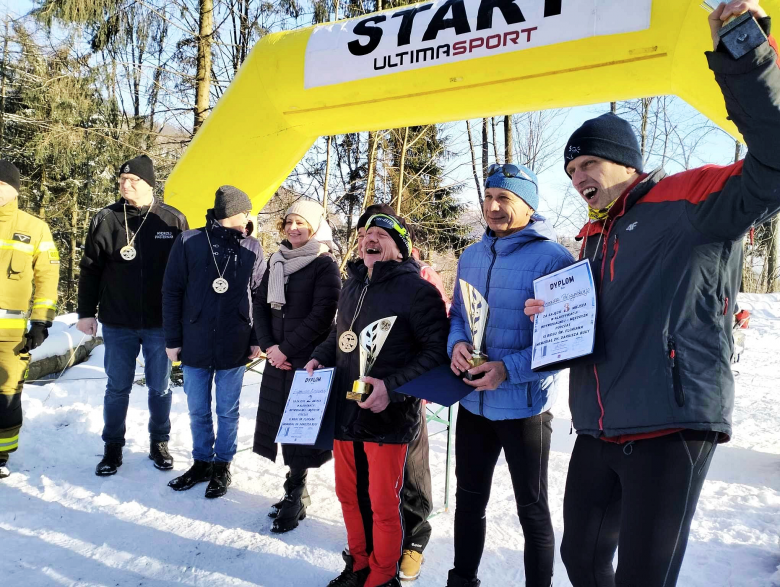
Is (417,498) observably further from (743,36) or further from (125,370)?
(743,36)

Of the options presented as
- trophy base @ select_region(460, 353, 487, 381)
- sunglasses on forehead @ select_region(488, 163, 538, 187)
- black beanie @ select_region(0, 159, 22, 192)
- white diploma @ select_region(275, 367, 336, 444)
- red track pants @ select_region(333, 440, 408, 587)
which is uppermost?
black beanie @ select_region(0, 159, 22, 192)

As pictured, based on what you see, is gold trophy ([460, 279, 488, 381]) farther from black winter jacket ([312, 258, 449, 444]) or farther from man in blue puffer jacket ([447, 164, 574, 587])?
black winter jacket ([312, 258, 449, 444])

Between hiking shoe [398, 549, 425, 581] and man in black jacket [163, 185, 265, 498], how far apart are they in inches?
59.9

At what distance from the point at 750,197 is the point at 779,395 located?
6979 mm

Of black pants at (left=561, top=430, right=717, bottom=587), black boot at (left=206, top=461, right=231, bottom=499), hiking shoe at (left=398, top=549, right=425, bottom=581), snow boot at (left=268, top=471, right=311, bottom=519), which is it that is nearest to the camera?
black pants at (left=561, top=430, right=717, bottom=587)

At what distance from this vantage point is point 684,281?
1.57 meters

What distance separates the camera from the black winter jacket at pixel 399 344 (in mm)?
2508

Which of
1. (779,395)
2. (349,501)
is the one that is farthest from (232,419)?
(779,395)

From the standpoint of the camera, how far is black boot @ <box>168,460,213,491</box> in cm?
370

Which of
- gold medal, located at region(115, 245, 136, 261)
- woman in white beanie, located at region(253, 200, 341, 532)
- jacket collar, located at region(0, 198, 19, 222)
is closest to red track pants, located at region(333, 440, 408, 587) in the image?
woman in white beanie, located at region(253, 200, 341, 532)

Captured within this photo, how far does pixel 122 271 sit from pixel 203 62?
5652 millimetres

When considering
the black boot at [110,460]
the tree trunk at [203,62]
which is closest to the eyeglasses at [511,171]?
the black boot at [110,460]

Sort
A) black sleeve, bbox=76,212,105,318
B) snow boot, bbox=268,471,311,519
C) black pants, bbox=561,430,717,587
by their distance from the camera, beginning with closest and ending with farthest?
black pants, bbox=561,430,717,587
snow boot, bbox=268,471,311,519
black sleeve, bbox=76,212,105,318

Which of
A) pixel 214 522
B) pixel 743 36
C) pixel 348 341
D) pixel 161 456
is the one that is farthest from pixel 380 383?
pixel 161 456
